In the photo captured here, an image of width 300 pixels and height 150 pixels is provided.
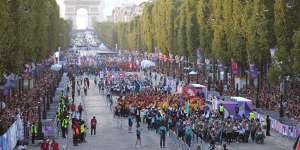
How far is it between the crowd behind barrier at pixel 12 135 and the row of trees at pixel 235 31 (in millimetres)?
15880

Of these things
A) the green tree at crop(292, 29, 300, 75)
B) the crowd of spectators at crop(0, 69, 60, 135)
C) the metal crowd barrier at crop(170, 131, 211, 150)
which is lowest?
the metal crowd barrier at crop(170, 131, 211, 150)

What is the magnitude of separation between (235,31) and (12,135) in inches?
1095

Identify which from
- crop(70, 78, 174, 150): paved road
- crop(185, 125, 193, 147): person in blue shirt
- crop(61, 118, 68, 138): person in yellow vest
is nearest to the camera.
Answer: crop(185, 125, 193, 147): person in blue shirt

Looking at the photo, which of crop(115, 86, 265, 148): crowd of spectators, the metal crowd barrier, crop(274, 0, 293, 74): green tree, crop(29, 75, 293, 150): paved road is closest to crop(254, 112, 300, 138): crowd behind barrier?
crop(29, 75, 293, 150): paved road

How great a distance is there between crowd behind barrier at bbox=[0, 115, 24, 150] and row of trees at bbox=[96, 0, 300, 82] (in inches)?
625

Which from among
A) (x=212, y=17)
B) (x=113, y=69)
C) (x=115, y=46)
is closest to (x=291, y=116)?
(x=212, y=17)

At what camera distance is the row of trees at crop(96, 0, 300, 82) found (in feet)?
137

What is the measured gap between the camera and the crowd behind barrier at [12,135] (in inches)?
1109

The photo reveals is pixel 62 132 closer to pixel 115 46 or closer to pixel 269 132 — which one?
pixel 269 132

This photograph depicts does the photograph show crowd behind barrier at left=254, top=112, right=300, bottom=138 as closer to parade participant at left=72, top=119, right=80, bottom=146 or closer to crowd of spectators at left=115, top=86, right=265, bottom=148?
crowd of spectators at left=115, top=86, right=265, bottom=148

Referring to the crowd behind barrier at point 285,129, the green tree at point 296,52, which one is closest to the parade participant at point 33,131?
the crowd behind barrier at point 285,129

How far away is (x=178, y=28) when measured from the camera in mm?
84500

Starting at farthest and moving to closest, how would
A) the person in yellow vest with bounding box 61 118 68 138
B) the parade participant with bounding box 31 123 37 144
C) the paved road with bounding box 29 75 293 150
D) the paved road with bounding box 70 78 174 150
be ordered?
1. the person in yellow vest with bounding box 61 118 68 138
2. the parade participant with bounding box 31 123 37 144
3. the paved road with bounding box 70 78 174 150
4. the paved road with bounding box 29 75 293 150

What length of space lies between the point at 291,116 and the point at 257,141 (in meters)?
6.75
